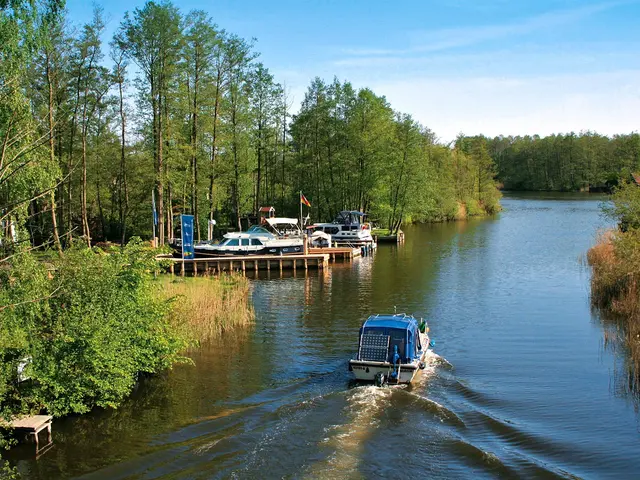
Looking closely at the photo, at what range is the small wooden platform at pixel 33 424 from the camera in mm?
13820

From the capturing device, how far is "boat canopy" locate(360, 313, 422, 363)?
18.5 metres

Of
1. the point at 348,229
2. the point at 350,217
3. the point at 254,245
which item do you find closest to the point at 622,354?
the point at 254,245

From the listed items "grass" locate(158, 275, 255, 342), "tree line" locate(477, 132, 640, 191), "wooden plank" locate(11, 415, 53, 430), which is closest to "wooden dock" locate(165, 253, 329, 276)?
"grass" locate(158, 275, 255, 342)

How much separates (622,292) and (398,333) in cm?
1428

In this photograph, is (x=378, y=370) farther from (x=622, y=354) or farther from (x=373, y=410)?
(x=622, y=354)

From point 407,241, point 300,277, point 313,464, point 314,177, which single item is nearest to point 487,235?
point 407,241

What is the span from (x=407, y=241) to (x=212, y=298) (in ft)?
122

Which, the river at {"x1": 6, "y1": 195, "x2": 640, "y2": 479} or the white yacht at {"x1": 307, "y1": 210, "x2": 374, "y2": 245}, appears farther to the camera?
the white yacht at {"x1": 307, "y1": 210, "x2": 374, "y2": 245}

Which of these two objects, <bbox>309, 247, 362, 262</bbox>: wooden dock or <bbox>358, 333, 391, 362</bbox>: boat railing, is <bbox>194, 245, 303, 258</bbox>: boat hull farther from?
<bbox>358, 333, 391, 362</bbox>: boat railing

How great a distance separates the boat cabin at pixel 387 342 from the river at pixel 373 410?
→ 3.52 feet

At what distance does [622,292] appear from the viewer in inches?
1066

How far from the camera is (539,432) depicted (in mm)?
15367

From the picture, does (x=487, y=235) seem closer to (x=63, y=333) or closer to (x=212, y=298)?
(x=212, y=298)

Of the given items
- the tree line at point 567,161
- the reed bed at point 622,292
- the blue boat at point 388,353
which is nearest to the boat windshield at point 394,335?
the blue boat at point 388,353
